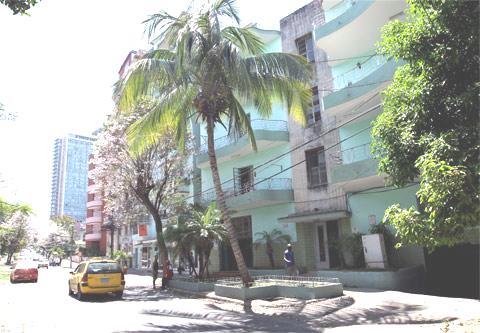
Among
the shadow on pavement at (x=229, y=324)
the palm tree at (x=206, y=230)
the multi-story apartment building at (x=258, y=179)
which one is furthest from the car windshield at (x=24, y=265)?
the shadow on pavement at (x=229, y=324)

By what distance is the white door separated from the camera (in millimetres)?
21219

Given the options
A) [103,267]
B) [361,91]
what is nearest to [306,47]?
[361,91]

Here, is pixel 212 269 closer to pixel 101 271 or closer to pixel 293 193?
pixel 293 193

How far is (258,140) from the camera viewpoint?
75.3 ft

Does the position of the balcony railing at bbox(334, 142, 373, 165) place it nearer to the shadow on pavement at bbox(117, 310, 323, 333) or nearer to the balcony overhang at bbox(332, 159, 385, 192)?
the balcony overhang at bbox(332, 159, 385, 192)

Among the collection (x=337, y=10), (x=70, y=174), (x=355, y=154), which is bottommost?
(x=355, y=154)

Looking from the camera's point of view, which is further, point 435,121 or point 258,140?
point 258,140

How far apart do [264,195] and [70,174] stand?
310 feet

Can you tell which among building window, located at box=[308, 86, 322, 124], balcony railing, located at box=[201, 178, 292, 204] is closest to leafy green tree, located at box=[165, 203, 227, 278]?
balcony railing, located at box=[201, 178, 292, 204]

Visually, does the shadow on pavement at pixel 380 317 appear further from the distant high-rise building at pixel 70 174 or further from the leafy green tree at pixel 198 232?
the distant high-rise building at pixel 70 174

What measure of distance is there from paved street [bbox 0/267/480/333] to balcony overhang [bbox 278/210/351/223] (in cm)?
541

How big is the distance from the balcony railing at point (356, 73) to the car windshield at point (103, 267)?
39.9ft

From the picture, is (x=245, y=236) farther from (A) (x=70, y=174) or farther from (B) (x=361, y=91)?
(A) (x=70, y=174)

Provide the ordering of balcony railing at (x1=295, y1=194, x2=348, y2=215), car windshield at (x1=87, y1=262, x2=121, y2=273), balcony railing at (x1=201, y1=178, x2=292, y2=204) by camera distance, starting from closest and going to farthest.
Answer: car windshield at (x1=87, y1=262, x2=121, y2=273) < balcony railing at (x1=295, y1=194, x2=348, y2=215) < balcony railing at (x1=201, y1=178, x2=292, y2=204)
